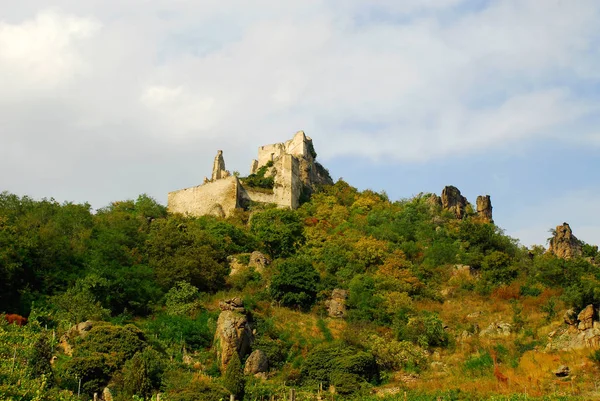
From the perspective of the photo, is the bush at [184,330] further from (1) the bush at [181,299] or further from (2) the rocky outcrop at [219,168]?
(2) the rocky outcrop at [219,168]

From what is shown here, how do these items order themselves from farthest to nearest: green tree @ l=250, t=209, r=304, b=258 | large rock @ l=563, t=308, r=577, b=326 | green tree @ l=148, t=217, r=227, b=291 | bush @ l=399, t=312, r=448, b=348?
green tree @ l=250, t=209, r=304, b=258, green tree @ l=148, t=217, r=227, b=291, bush @ l=399, t=312, r=448, b=348, large rock @ l=563, t=308, r=577, b=326

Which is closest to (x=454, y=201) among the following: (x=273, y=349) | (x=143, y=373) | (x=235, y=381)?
(x=273, y=349)

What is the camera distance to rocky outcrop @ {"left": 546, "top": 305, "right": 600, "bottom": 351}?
97.5 ft

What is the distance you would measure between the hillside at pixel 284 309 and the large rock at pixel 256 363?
8cm

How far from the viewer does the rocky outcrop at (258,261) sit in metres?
39.5

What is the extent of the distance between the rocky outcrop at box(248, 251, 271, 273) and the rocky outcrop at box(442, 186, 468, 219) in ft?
57.6

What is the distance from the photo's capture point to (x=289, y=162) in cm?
5294

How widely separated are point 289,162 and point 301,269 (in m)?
17.1

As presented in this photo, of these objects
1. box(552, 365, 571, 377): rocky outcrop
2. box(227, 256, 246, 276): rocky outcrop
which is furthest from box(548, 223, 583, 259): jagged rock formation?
box(552, 365, 571, 377): rocky outcrop

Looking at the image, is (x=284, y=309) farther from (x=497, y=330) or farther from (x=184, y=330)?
(x=497, y=330)

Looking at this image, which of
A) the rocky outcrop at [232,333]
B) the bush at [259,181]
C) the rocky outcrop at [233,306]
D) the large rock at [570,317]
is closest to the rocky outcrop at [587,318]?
the large rock at [570,317]

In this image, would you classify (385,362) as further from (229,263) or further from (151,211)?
(151,211)

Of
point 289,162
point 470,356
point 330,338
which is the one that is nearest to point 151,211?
point 289,162

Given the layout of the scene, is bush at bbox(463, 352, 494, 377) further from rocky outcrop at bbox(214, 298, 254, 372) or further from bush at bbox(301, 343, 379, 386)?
rocky outcrop at bbox(214, 298, 254, 372)
